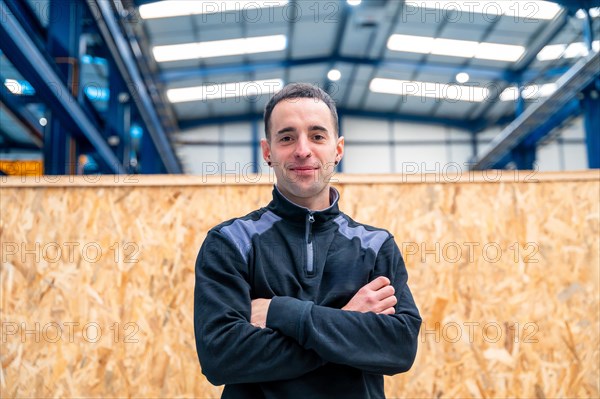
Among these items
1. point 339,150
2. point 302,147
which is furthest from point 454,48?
point 302,147

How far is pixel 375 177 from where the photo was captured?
10.3ft

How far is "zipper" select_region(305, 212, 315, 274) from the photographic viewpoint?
162 cm

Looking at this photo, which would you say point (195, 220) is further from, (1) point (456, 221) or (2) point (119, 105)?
(2) point (119, 105)

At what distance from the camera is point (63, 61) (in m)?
4.94

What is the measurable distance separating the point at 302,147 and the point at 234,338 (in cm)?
57

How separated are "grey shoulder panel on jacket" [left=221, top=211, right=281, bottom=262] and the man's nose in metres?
0.22

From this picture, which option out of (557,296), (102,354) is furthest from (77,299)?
(557,296)

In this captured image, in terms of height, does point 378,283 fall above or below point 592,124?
below

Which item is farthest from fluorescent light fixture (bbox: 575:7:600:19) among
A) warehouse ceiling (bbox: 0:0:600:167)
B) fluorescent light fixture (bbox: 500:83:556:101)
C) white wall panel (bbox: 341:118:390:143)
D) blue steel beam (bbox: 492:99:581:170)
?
white wall panel (bbox: 341:118:390:143)

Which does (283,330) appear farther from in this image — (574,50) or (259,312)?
(574,50)

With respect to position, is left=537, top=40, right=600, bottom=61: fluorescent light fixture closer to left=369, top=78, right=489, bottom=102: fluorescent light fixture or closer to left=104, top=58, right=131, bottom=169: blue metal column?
left=369, top=78, right=489, bottom=102: fluorescent light fixture

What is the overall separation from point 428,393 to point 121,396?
5.27ft

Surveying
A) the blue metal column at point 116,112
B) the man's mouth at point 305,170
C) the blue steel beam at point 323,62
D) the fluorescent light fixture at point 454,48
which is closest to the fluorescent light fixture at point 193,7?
the blue metal column at point 116,112

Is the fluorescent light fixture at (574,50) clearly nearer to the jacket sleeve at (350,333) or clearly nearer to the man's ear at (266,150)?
the man's ear at (266,150)
